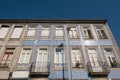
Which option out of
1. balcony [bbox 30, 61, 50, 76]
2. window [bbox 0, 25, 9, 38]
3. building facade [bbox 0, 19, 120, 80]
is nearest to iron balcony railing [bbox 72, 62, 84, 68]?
building facade [bbox 0, 19, 120, 80]

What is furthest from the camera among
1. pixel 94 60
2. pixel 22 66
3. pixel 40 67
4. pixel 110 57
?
pixel 110 57

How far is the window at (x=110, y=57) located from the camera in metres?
13.0

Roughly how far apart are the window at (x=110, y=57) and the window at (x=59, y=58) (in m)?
4.50

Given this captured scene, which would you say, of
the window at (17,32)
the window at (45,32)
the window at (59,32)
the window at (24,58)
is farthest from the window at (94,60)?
the window at (17,32)

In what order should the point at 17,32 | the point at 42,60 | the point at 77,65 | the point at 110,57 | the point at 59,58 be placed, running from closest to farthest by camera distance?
the point at 77,65
the point at 42,60
the point at 59,58
the point at 110,57
the point at 17,32

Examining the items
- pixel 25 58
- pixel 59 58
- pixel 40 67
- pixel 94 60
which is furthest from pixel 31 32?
pixel 94 60

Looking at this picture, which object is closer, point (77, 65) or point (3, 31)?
point (77, 65)

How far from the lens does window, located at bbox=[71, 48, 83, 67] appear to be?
1275 centimetres

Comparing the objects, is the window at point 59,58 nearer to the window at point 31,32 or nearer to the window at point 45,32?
the window at point 45,32

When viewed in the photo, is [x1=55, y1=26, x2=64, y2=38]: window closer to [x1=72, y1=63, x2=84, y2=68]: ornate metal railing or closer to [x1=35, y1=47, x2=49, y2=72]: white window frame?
[x1=35, y1=47, x2=49, y2=72]: white window frame

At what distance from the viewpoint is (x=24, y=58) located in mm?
13328

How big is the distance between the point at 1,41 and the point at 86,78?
32.0 feet

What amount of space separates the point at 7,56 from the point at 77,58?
7.06 metres

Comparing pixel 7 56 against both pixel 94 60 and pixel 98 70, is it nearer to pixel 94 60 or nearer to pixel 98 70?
pixel 94 60
